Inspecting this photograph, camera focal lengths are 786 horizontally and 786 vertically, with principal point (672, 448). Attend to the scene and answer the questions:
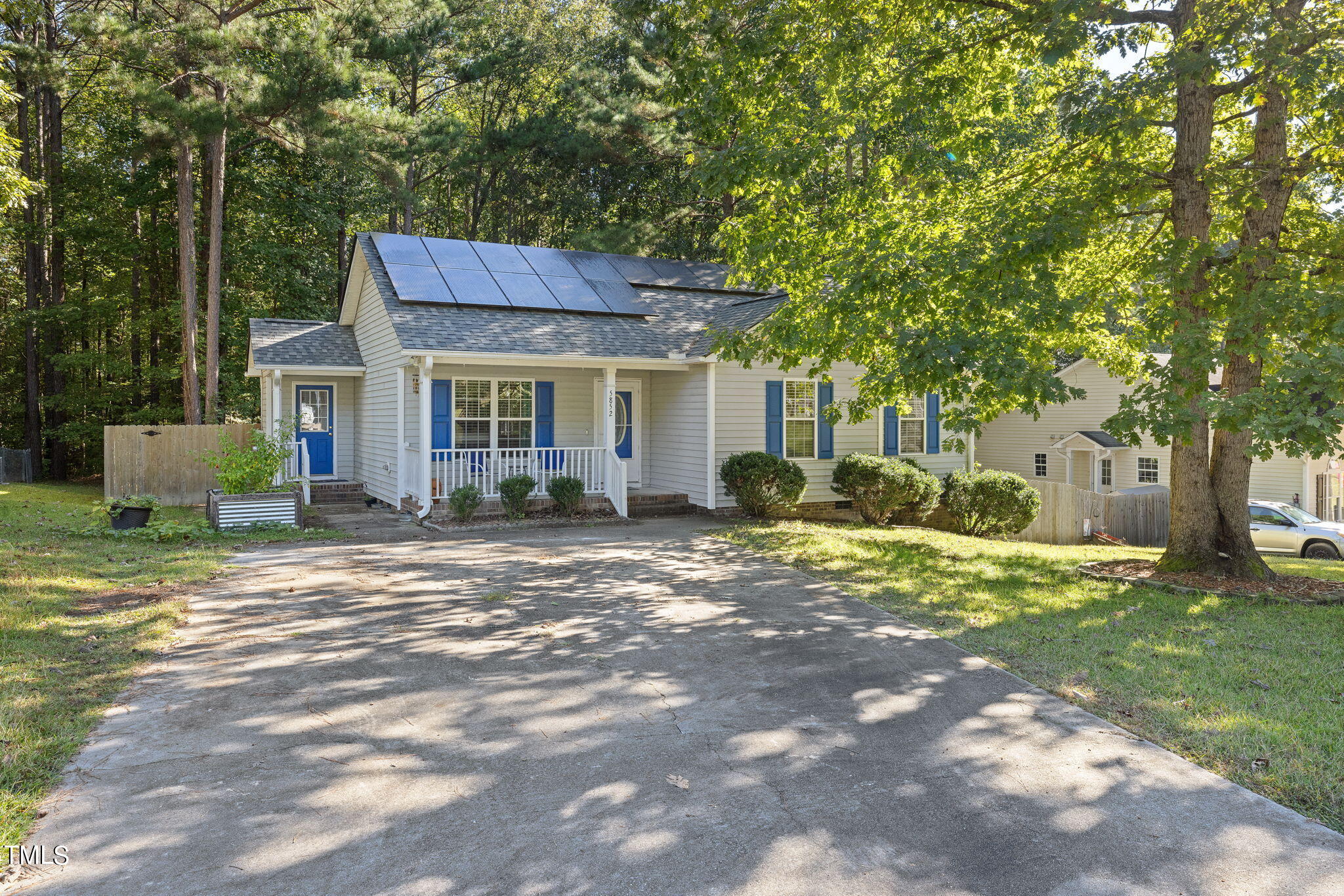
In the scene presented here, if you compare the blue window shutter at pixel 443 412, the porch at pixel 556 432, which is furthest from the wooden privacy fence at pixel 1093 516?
the blue window shutter at pixel 443 412

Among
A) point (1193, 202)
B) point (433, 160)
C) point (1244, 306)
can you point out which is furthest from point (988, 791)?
point (433, 160)

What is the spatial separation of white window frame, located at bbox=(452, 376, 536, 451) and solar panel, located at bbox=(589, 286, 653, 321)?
2545 millimetres

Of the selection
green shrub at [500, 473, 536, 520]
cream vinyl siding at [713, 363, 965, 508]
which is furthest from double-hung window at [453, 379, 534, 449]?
cream vinyl siding at [713, 363, 965, 508]

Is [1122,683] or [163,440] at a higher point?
[163,440]

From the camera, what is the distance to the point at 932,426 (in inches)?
657

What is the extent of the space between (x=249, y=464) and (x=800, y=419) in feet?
31.6

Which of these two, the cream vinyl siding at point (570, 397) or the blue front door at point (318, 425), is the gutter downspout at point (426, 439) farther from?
the blue front door at point (318, 425)

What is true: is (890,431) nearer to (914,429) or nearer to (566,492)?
(914,429)

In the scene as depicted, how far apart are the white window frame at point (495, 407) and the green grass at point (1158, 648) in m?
5.73

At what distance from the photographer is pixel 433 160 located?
28.4m

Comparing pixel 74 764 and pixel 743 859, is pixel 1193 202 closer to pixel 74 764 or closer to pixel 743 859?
pixel 743 859

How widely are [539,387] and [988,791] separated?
12.2 meters

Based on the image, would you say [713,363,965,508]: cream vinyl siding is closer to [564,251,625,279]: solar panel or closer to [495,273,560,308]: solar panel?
[495,273,560,308]: solar panel

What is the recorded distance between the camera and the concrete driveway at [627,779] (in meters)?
3.18
